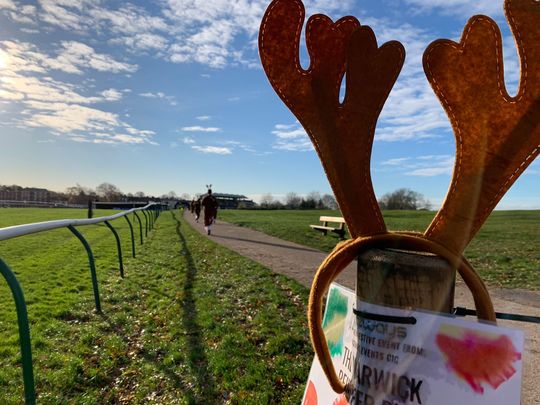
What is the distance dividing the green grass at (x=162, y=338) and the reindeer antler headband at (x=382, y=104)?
8.12ft

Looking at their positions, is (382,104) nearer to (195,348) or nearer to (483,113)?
(483,113)

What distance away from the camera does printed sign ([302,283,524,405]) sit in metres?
0.91

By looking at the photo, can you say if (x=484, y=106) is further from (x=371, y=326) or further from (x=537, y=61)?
(x=371, y=326)

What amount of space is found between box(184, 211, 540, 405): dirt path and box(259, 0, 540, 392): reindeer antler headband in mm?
2877

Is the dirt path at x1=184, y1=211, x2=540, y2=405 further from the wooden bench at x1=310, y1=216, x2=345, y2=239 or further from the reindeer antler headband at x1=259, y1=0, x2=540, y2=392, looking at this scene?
the reindeer antler headband at x1=259, y1=0, x2=540, y2=392

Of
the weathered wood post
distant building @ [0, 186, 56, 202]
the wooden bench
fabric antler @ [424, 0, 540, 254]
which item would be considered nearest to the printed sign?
the weathered wood post

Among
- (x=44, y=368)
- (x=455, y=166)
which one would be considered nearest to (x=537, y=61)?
(x=455, y=166)

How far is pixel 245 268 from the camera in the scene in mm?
8531

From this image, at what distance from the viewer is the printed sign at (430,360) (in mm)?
914

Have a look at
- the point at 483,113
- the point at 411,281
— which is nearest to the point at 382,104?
the point at 483,113

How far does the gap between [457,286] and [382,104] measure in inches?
277

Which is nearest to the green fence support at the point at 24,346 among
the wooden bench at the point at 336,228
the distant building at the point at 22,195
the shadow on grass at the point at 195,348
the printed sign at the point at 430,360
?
the shadow on grass at the point at 195,348

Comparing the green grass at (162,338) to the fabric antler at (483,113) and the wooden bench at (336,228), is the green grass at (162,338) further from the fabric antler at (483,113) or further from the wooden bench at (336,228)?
the wooden bench at (336,228)

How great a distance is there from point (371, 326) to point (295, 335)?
3561 millimetres
